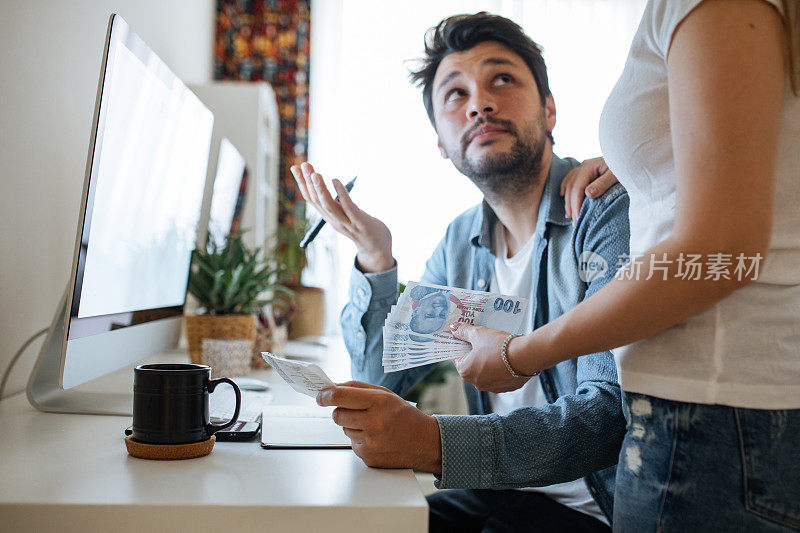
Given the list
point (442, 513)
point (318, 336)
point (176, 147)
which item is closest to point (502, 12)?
point (318, 336)

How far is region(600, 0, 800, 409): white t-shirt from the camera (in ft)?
2.17

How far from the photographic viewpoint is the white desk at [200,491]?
23.8 inches

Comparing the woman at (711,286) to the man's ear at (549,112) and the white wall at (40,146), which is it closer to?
the man's ear at (549,112)

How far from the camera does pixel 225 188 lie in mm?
2238

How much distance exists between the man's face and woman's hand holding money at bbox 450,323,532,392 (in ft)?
1.75

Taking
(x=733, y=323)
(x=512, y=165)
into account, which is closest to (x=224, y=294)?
(x=512, y=165)

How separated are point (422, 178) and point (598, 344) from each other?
118 inches

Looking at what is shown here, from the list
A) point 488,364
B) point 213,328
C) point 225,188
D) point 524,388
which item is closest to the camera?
point 488,364

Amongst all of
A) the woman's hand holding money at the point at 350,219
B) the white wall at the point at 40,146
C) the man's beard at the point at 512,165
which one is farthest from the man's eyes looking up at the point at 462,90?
the white wall at the point at 40,146

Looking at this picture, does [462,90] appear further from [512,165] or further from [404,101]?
[404,101]

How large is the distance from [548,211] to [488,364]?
450mm

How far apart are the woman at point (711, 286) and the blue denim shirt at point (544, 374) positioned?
141mm

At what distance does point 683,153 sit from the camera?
0.64 meters

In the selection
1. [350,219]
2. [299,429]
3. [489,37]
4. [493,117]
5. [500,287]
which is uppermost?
[489,37]
